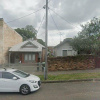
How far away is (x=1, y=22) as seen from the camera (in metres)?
20.0

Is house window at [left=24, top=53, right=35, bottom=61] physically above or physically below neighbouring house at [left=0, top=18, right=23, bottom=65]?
below

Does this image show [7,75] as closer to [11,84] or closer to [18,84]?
[11,84]

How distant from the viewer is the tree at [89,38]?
40.3 feet

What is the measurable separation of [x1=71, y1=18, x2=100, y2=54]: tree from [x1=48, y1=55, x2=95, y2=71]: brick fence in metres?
1.07

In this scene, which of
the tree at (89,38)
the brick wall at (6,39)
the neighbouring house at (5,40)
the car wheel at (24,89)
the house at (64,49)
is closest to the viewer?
the car wheel at (24,89)

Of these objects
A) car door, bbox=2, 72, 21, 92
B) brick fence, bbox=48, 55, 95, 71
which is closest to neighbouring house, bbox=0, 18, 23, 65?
brick fence, bbox=48, 55, 95, 71

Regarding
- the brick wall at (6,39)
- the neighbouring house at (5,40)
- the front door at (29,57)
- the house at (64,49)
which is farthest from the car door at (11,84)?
the brick wall at (6,39)

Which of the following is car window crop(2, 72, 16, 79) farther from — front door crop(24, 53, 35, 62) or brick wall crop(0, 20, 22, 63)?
brick wall crop(0, 20, 22, 63)

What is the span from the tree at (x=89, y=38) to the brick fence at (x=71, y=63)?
107 cm

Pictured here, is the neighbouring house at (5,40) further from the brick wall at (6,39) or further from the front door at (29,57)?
the front door at (29,57)

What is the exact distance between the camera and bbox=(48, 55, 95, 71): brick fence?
12.9 metres

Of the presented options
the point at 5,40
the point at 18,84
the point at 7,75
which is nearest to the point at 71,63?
the point at 18,84

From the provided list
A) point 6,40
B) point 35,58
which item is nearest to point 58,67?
point 35,58

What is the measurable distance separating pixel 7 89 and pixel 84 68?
9352mm
